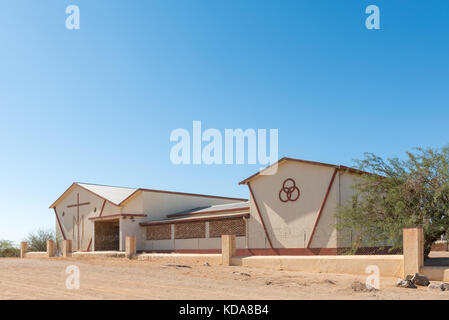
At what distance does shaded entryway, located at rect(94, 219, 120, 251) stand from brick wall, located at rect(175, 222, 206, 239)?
359 inches

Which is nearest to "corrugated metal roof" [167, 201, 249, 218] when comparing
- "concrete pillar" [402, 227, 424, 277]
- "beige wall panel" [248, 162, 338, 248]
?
"beige wall panel" [248, 162, 338, 248]

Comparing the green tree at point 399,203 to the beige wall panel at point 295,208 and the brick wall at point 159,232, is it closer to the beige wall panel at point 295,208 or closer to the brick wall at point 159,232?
the beige wall panel at point 295,208

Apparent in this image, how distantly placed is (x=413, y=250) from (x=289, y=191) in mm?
10945

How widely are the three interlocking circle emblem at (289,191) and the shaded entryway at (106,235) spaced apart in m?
18.8

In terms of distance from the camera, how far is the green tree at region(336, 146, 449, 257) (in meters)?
19.1

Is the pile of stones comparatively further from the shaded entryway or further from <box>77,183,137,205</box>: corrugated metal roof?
the shaded entryway

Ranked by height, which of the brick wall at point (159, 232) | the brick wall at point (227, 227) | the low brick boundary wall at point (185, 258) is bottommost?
the low brick boundary wall at point (185, 258)

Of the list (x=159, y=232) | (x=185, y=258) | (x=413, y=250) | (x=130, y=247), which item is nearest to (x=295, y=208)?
(x=185, y=258)

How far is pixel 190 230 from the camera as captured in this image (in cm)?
3328

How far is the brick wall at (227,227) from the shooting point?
29.9 metres

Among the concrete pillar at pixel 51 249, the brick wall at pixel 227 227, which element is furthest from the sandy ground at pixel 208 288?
the concrete pillar at pixel 51 249

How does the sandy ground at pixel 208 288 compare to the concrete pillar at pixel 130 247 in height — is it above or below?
above
